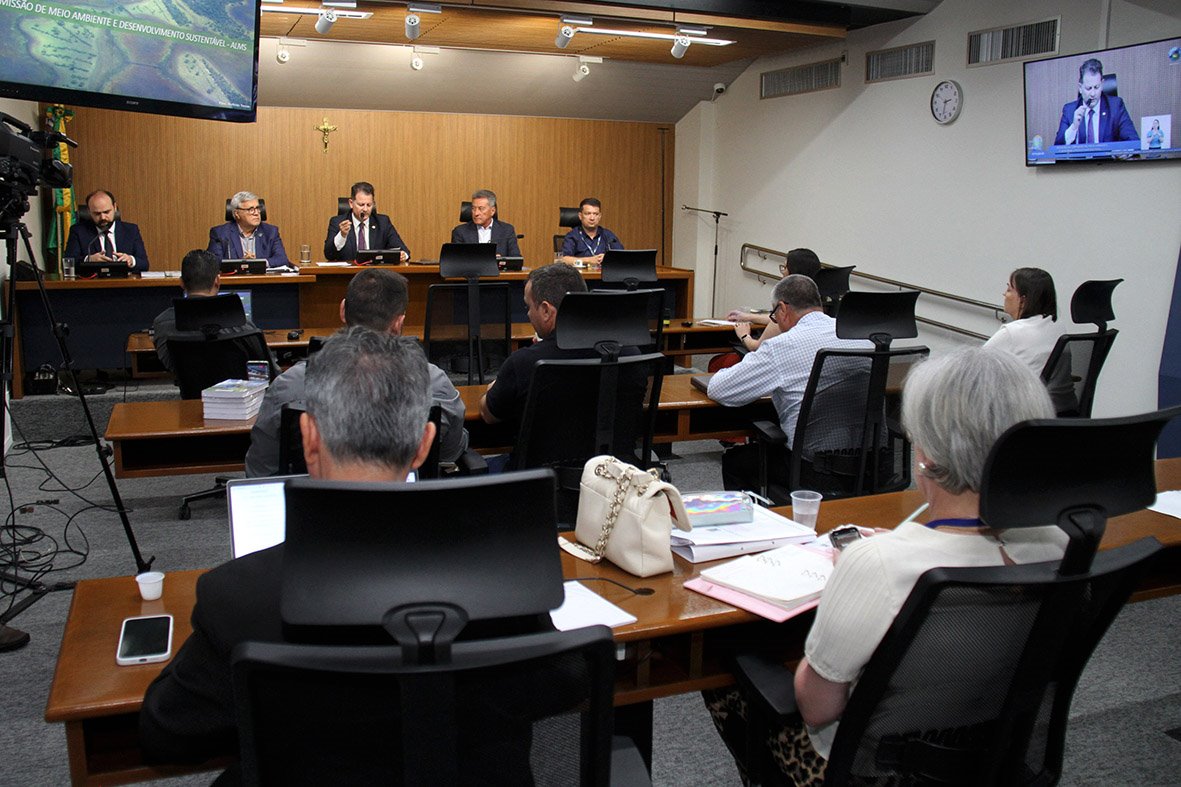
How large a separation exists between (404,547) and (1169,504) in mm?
2306

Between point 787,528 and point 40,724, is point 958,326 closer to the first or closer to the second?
point 787,528

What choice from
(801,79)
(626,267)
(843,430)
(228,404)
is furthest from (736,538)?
(801,79)

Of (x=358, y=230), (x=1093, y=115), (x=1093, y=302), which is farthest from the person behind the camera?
(x=358, y=230)

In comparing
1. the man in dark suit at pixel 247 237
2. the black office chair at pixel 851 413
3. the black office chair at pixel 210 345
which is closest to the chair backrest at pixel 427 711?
the black office chair at pixel 851 413

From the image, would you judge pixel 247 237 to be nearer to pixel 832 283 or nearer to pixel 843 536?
pixel 832 283

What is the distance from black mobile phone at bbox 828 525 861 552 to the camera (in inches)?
79.9

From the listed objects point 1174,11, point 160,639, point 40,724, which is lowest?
point 40,724

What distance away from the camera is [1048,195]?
6.82m

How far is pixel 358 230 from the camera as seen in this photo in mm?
8367

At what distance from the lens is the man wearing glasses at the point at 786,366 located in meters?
3.78

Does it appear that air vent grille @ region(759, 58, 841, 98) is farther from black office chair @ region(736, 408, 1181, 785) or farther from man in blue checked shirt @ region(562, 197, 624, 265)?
black office chair @ region(736, 408, 1181, 785)

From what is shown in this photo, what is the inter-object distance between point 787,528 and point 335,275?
234 inches

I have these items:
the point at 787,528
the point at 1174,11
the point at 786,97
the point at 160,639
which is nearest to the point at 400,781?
the point at 160,639

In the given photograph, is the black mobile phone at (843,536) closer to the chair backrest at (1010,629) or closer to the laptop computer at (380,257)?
the chair backrest at (1010,629)
